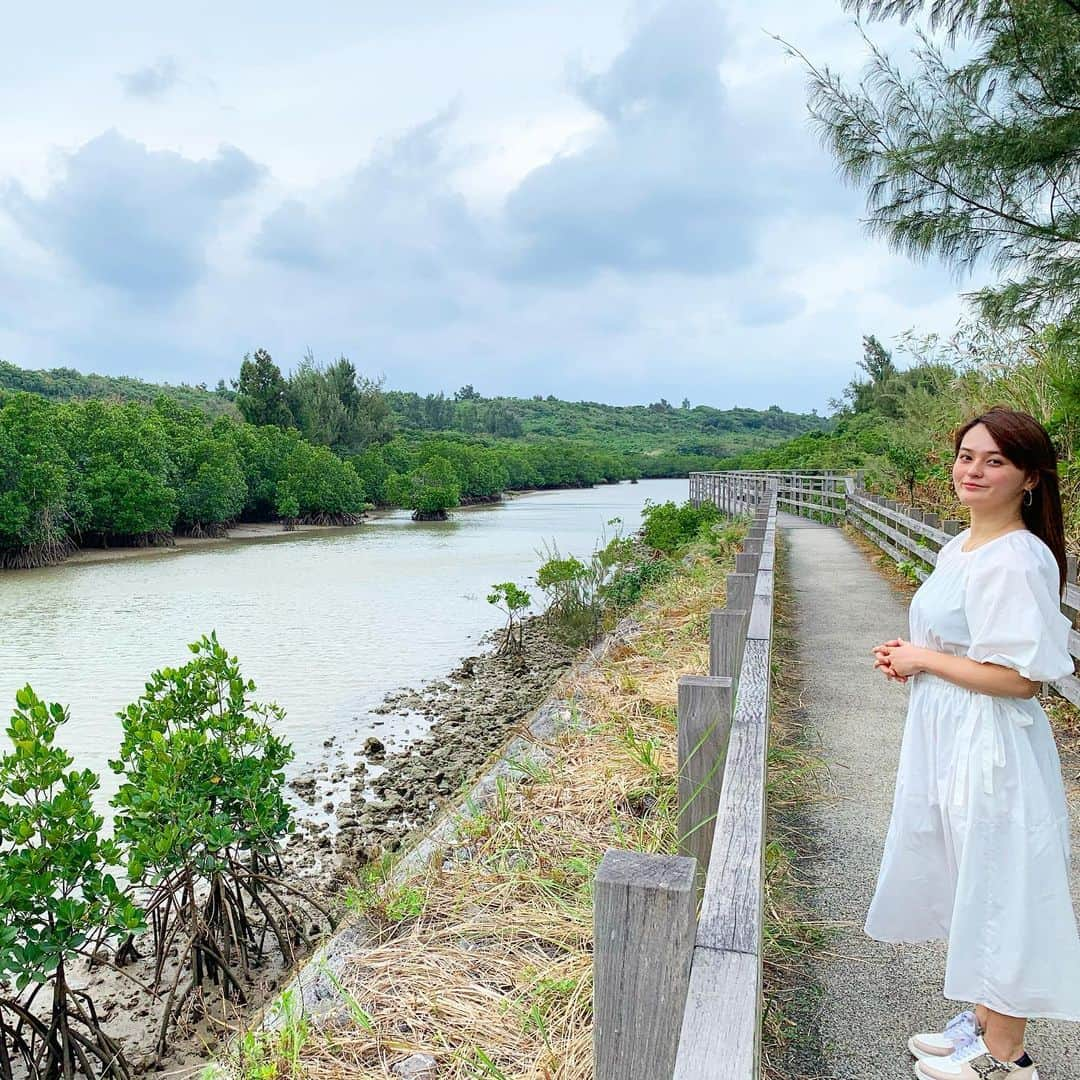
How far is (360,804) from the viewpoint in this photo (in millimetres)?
6816

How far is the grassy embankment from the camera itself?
8.14 ft

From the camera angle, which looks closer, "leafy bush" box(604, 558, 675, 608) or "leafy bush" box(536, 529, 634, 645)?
"leafy bush" box(536, 529, 634, 645)

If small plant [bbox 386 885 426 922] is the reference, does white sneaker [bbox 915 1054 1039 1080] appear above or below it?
above

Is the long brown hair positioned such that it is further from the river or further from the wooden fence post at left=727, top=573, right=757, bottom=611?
the river

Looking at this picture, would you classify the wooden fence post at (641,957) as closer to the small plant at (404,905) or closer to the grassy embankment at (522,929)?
the grassy embankment at (522,929)

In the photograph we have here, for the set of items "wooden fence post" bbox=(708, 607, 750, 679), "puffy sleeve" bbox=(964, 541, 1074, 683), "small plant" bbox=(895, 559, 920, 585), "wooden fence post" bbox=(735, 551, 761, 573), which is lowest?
"small plant" bbox=(895, 559, 920, 585)

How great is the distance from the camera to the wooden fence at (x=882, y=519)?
5.08 meters

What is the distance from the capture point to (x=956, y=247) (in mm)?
7086

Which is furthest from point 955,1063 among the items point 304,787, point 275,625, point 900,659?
point 275,625

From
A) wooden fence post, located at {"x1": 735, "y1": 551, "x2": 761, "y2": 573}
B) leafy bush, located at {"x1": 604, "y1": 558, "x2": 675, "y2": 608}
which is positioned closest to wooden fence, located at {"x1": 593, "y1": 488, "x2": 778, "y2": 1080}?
wooden fence post, located at {"x1": 735, "y1": 551, "x2": 761, "y2": 573}

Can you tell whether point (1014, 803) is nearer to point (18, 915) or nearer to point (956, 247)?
point (18, 915)

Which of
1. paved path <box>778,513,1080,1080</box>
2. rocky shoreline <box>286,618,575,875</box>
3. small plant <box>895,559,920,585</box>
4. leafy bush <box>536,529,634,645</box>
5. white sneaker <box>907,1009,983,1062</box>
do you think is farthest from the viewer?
leafy bush <box>536,529,634,645</box>

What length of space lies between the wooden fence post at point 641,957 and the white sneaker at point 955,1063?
38.4 inches

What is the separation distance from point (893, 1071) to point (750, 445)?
133 meters
